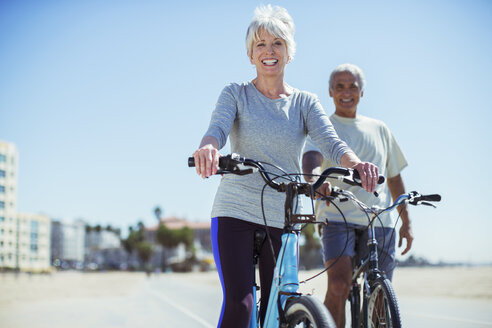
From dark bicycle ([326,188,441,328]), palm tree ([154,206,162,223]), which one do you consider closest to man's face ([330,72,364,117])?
Result: dark bicycle ([326,188,441,328])

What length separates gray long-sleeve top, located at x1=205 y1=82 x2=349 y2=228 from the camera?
102 inches

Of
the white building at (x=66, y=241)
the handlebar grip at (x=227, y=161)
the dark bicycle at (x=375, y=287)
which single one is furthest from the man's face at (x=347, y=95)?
the white building at (x=66, y=241)

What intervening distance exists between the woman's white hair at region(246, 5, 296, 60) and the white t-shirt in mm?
1143

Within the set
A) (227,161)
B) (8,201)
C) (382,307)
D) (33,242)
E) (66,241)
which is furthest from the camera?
(66,241)

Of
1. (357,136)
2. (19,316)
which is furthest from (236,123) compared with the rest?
(19,316)

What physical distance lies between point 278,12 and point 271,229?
1.10m

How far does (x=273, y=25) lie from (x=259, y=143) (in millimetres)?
593

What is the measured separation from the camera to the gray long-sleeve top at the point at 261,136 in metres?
2.59

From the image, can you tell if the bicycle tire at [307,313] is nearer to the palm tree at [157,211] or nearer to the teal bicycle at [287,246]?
the teal bicycle at [287,246]

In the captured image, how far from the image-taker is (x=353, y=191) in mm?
4027

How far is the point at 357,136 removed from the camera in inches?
162

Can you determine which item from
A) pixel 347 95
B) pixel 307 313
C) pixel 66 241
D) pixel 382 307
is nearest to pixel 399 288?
pixel 347 95

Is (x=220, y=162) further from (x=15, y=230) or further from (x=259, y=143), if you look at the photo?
(x=15, y=230)

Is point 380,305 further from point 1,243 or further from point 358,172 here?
point 1,243
